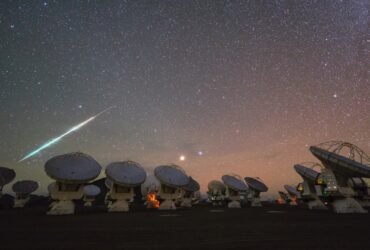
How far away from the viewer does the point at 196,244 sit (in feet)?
44.7

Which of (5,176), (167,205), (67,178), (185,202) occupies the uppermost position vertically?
(5,176)

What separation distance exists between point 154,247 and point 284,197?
10506cm

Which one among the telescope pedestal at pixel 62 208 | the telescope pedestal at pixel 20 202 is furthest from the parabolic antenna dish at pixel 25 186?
the telescope pedestal at pixel 62 208

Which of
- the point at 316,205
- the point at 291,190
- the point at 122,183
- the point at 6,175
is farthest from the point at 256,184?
the point at 6,175

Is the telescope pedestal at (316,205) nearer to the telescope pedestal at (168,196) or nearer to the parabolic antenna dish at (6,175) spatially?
the telescope pedestal at (168,196)

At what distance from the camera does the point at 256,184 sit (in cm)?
6919

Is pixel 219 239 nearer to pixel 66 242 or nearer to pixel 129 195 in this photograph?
pixel 66 242

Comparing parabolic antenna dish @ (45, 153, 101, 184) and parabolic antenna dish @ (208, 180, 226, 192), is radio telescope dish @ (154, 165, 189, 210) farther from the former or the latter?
parabolic antenna dish @ (208, 180, 226, 192)

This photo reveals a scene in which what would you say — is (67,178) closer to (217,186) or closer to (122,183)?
(122,183)

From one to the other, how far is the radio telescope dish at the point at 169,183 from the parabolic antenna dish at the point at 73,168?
Result: 43.3 ft

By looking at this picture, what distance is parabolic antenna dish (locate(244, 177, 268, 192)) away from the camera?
2677 inches

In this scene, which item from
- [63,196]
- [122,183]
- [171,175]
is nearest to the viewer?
[63,196]

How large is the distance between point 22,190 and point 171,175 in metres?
44.3

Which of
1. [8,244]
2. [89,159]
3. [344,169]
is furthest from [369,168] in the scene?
[8,244]
